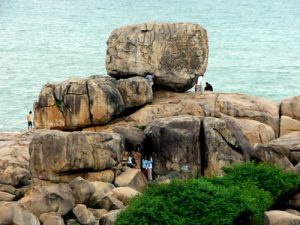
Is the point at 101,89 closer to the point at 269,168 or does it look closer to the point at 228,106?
the point at 228,106

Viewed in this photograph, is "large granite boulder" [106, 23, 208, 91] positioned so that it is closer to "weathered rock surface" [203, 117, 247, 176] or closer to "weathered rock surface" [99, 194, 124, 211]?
"weathered rock surface" [203, 117, 247, 176]

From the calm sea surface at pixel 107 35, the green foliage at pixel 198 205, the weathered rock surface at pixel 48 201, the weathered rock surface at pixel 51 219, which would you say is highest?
the green foliage at pixel 198 205

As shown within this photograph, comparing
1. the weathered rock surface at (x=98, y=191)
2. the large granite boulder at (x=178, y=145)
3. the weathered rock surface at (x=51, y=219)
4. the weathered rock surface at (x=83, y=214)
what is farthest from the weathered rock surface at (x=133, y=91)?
the weathered rock surface at (x=51, y=219)

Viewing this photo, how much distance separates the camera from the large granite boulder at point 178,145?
102 ft

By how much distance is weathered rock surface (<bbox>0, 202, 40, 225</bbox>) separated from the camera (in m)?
22.7

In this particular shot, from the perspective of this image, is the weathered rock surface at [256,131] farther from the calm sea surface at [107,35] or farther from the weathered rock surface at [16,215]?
the calm sea surface at [107,35]

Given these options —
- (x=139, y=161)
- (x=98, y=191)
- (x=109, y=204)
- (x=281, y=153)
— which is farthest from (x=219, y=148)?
(x=109, y=204)

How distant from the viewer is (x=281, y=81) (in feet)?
253

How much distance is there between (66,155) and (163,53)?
1153 centimetres

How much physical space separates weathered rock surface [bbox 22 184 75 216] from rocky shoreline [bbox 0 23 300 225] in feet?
0.10

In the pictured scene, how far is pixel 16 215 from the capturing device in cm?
2289

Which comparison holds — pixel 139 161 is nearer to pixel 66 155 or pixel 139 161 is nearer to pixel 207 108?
pixel 66 155

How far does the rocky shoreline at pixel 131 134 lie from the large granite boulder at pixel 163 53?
1.9 inches

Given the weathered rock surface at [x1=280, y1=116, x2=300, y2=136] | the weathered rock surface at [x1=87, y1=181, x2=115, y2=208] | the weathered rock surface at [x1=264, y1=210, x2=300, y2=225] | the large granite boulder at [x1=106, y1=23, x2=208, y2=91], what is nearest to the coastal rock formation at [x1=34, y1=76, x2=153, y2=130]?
the large granite boulder at [x1=106, y1=23, x2=208, y2=91]
